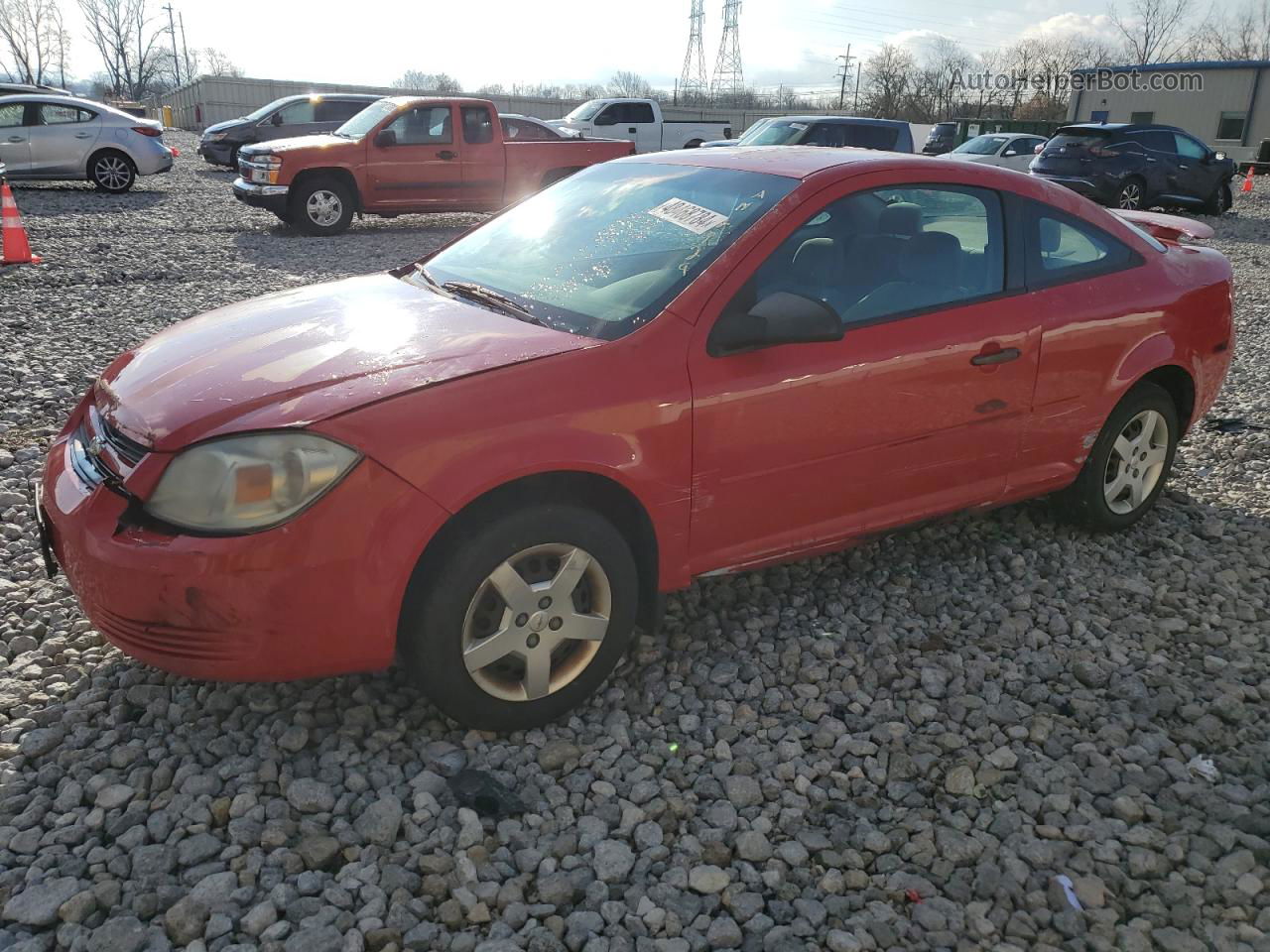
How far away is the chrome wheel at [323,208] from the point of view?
497 inches

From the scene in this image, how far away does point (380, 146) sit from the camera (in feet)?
42.1

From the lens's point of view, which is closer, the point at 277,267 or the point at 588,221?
the point at 588,221

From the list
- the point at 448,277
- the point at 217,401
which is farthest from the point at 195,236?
the point at 217,401

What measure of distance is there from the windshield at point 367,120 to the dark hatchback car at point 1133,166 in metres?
10.8

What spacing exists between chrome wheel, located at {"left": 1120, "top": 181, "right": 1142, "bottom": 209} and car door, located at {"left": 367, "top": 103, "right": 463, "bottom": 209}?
11.5 metres

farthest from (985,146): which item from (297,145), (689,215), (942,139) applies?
(689,215)

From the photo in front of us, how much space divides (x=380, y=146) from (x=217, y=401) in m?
11.2

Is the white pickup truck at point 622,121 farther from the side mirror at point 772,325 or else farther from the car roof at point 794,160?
the side mirror at point 772,325

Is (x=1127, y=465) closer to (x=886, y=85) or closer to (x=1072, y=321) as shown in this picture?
(x=1072, y=321)

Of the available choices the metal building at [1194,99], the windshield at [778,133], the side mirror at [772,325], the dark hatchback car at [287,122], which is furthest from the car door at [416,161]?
the metal building at [1194,99]

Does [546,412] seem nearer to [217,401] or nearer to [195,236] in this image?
[217,401]

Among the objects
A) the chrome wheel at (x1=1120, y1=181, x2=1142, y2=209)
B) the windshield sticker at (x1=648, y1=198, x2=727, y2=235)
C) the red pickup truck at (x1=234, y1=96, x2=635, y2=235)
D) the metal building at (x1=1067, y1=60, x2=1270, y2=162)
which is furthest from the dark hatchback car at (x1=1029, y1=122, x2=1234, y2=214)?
the metal building at (x1=1067, y1=60, x2=1270, y2=162)

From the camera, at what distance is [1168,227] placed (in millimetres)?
4914

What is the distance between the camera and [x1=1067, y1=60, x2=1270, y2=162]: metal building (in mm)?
39250
